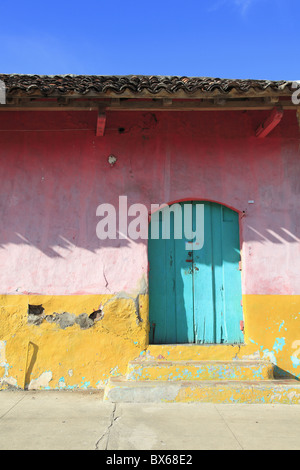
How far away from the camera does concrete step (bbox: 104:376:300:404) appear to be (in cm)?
488

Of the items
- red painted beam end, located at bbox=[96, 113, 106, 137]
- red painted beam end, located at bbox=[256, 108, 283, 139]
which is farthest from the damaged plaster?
red painted beam end, located at bbox=[256, 108, 283, 139]

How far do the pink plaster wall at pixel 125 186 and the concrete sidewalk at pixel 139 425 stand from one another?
166 centimetres

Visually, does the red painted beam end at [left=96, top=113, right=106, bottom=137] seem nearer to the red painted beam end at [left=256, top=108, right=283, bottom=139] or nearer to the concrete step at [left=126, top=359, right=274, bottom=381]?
the red painted beam end at [left=256, top=108, right=283, bottom=139]

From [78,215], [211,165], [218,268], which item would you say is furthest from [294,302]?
[78,215]

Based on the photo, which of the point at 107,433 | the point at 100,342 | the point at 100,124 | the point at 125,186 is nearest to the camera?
the point at 107,433

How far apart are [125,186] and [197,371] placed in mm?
2919

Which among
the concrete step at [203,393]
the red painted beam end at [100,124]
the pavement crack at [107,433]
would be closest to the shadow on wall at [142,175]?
the red painted beam end at [100,124]

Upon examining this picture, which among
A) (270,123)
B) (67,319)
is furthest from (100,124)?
(67,319)

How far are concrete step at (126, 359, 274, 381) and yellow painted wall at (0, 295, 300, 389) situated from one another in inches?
10.5

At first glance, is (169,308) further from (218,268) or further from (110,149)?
(110,149)

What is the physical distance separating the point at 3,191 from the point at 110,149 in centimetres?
179

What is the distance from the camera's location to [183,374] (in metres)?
5.22

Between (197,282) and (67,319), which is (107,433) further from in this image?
(197,282)

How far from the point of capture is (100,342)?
18.4 feet
